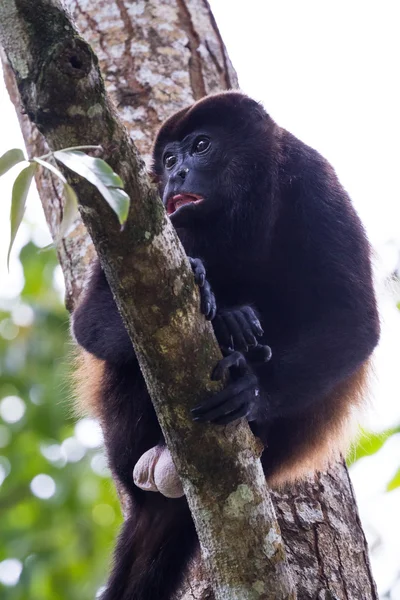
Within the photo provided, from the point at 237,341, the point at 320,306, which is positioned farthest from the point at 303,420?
the point at 237,341

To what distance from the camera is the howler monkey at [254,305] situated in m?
2.58

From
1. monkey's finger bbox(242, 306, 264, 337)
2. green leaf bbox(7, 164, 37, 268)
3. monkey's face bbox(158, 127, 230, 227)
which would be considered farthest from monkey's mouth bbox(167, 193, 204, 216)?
green leaf bbox(7, 164, 37, 268)

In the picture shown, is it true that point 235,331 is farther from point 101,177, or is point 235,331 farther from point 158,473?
point 101,177

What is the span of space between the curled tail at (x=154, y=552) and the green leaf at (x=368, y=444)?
3.15 feet

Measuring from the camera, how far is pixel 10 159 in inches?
50.1

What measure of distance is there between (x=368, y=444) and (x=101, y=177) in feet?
9.12

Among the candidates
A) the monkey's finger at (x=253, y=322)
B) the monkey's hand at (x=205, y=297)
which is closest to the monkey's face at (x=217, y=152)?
the monkey's finger at (x=253, y=322)

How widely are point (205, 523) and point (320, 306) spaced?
1.01 metres

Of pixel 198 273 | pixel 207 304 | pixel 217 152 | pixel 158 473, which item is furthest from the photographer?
pixel 217 152

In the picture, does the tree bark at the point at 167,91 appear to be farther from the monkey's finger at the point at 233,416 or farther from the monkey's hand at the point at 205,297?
the monkey's hand at the point at 205,297

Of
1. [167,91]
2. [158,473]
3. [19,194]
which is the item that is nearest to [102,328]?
[158,473]

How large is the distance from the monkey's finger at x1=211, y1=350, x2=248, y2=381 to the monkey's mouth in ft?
2.77

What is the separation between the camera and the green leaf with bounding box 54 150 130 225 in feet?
4.00

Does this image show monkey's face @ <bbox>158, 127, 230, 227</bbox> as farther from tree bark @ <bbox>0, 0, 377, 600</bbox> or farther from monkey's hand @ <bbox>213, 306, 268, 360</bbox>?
monkey's hand @ <bbox>213, 306, 268, 360</bbox>
